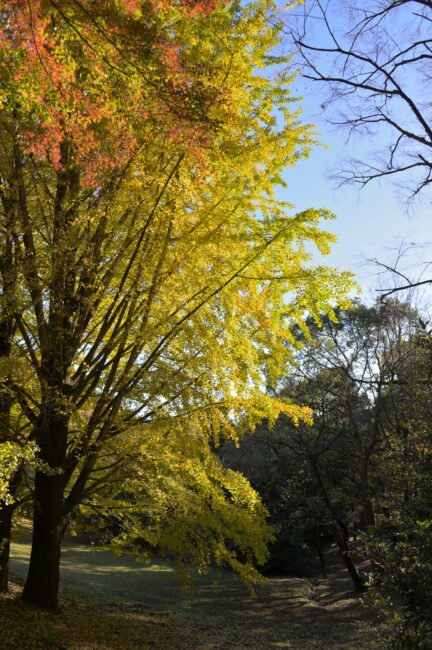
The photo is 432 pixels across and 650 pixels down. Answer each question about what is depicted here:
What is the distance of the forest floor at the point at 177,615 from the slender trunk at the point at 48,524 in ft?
0.72

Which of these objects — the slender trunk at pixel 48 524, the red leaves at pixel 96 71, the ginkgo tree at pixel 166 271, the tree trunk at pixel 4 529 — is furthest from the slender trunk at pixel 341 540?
the red leaves at pixel 96 71

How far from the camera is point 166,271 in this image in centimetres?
561

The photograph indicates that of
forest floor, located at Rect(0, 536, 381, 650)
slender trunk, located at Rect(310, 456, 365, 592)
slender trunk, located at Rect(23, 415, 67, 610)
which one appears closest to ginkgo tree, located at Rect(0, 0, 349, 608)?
slender trunk, located at Rect(23, 415, 67, 610)

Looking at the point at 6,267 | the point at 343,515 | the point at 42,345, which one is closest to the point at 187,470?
the point at 42,345

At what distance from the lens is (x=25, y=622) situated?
5816 mm

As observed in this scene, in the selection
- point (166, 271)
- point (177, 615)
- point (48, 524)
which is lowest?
point (177, 615)

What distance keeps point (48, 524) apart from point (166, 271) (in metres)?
3.63

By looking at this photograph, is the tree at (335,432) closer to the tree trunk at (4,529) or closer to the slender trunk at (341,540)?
the slender trunk at (341,540)

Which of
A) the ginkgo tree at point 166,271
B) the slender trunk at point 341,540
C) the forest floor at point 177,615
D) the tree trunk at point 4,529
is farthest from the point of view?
the slender trunk at point 341,540

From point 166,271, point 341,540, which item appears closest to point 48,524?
point 166,271

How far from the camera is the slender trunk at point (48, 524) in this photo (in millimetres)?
6417

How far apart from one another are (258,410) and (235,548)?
14.1 m

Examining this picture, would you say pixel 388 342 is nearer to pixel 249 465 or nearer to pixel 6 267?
pixel 249 465

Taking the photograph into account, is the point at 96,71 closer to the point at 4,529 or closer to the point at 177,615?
the point at 4,529
